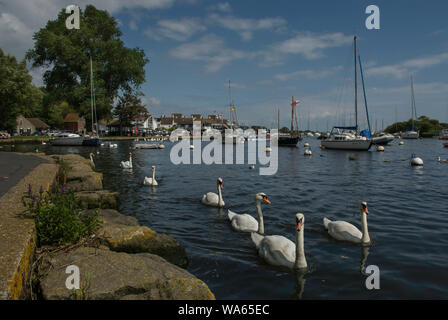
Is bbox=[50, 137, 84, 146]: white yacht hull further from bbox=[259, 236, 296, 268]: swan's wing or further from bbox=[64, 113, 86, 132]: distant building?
bbox=[64, 113, 86, 132]: distant building

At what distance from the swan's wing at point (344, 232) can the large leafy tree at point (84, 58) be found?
5716cm

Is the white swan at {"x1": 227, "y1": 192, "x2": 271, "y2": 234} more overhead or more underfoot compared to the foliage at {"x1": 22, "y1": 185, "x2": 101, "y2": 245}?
more underfoot

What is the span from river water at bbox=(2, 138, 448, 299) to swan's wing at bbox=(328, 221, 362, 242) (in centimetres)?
19

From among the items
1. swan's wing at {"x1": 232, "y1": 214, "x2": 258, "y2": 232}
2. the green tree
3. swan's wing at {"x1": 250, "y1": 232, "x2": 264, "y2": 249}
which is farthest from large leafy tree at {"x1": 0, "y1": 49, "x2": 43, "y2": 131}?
swan's wing at {"x1": 250, "y1": 232, "x2": 264, "y2": 249}

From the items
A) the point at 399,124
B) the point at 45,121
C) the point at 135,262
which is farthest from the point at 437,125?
the point at 135,262

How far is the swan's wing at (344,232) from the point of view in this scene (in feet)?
26.7

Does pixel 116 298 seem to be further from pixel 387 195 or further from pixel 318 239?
pixel 387 195

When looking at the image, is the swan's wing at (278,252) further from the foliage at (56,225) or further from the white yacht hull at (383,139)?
the white yacht hull at (383,139)

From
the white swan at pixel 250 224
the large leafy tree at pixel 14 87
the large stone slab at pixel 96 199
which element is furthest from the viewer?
the large leafy tree at pixel 14 87

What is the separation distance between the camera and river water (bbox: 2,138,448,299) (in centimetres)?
605

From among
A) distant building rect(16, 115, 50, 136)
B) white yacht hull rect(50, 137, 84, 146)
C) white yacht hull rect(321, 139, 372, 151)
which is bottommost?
white yacht hull rect(321, 139, 372, 151)

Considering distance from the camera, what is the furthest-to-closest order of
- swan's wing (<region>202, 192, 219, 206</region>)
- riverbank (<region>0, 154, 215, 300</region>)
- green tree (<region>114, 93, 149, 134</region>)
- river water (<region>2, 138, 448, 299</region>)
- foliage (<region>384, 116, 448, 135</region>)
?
foliage (<region>384, 116, 448, 135</region>) < green tree (<region>114, 93, 149, 134</region>) < swan's wing (<region>202, 192, 219, 206</region>) < river water (<region>2, 138, 448, 299</region>) < riverbank (<region>0, 154, 215, 300</region>)

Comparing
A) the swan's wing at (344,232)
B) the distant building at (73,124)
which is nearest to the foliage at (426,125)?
the distant building at (73,124)

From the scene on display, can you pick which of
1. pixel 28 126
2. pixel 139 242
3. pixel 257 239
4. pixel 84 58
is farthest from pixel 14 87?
pixel 257 239
